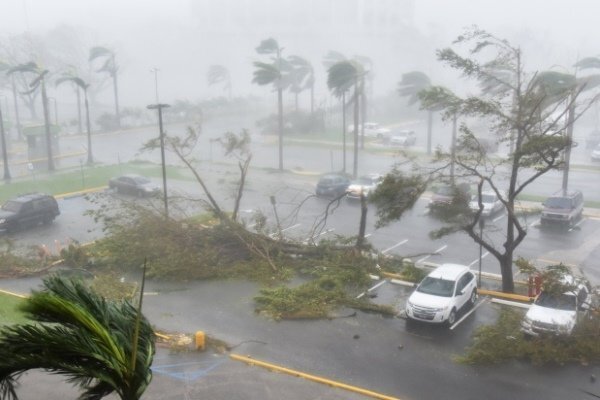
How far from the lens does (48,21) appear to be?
600 ft

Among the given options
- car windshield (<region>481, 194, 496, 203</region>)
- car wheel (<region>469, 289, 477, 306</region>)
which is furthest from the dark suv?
car windshield (<region>481, 194, 496, 203</region>)

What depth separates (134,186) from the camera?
36.2 metres

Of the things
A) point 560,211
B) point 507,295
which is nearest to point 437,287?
point 507,295

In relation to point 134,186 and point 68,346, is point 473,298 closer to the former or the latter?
point 68,346

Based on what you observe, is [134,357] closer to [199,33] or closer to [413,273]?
→ [413,273]

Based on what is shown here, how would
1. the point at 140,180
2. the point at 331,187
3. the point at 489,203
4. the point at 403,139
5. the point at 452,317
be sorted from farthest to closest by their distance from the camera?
1. the point at 403,139
2. the point at 140,180
3. the point at 331,187
4. the point at 489,203
5. the point at 452,317

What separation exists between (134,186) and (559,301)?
2495cm

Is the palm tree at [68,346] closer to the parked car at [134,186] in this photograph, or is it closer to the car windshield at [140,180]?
the parked car at [134,186]

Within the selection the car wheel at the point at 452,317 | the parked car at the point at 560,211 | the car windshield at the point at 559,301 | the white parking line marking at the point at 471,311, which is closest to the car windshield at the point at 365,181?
the parked car at the point at 560,211

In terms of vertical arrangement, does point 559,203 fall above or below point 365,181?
above

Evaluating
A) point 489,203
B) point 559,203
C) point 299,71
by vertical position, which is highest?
point 299,71

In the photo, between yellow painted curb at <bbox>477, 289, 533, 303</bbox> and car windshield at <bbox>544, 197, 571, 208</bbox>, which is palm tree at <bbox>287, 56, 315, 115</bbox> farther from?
yellow painted curb at <bbox>477, 289, 533, 303</bbox>

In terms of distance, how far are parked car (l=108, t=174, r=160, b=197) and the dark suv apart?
5.89 m

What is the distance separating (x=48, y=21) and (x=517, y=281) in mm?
186460
